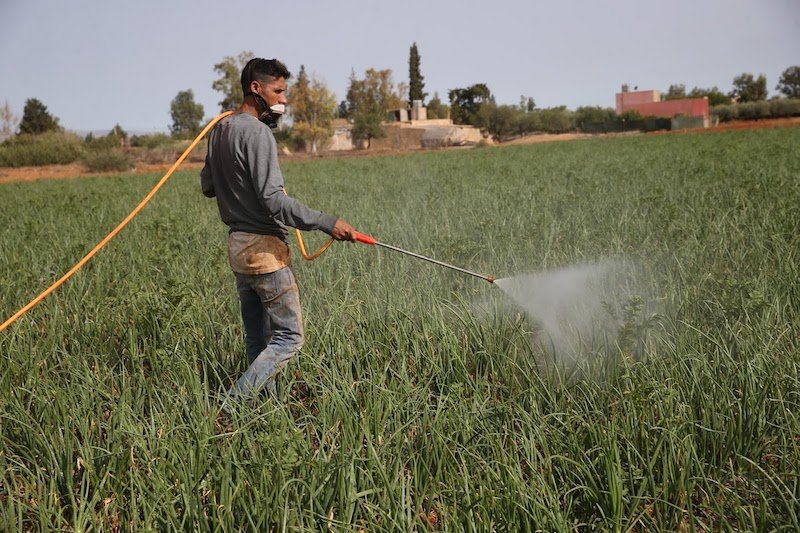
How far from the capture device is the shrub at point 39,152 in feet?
123

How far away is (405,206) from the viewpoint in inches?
Answer: 377

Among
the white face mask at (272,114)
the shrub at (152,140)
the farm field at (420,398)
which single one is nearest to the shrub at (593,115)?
the shrub at (152,140)

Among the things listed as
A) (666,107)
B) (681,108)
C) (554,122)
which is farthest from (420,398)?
(666,107)

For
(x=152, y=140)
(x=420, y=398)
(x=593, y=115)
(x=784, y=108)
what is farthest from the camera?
(x=593, y=115)

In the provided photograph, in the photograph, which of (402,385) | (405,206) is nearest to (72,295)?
(402,385)

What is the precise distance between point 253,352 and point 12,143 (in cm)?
4413

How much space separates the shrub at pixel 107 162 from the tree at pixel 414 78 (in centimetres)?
5759

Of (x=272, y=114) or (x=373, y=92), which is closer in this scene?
(x=272, y=114)

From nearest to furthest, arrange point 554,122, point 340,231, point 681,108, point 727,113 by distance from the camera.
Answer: point 340,231 < point 727,113 < point 554,122 < point 681,108

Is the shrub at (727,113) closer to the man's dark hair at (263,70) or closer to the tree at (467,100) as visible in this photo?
the tree at (467,100)

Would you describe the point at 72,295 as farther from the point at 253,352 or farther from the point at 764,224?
the point at 764,224

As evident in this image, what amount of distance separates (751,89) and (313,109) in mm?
61345

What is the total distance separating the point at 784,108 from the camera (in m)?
56.6

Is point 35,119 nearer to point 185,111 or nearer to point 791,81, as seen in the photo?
point 185,111
